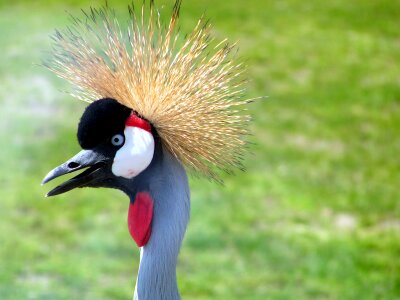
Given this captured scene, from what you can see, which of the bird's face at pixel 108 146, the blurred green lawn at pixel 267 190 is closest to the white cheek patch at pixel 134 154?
the bird's face at pixel 108 146

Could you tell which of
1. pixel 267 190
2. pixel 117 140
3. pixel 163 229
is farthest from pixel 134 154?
pixel 267 190

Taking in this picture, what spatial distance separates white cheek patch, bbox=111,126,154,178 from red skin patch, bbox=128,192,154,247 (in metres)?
0.06

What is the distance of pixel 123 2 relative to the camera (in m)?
6.78

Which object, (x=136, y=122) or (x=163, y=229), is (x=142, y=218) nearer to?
(x=163, y=229)

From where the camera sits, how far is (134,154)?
6.09 ft

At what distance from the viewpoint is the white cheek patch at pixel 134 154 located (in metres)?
1.84

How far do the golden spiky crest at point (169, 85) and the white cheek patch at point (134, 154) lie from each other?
0.05 meters

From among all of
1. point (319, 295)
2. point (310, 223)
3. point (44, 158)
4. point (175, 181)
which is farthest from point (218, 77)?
point (44, 158)

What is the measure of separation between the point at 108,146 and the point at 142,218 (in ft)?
0.59

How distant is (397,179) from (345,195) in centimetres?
35

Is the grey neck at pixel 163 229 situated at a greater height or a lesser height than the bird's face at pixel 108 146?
lesser

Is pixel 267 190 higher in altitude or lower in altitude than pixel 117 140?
higher

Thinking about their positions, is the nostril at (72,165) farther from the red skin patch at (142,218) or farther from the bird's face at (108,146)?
the red skin patch at (142,218)

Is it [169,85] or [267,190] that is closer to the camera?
[169,85]
